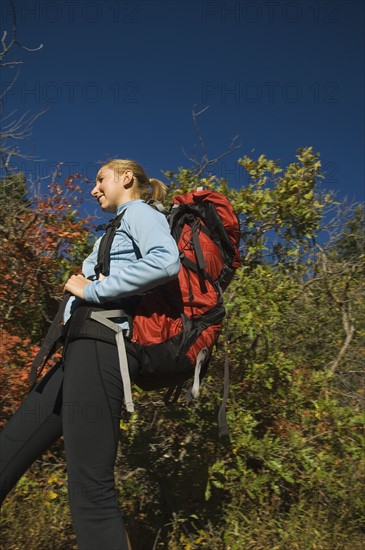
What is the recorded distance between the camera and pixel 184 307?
198cm

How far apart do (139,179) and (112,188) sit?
0.14 m

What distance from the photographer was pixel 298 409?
3549mm

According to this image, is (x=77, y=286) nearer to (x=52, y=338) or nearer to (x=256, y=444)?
(x=52, y=338)

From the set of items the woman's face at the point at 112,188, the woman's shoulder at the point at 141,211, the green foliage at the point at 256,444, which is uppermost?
the woman's face at the point at 112,188

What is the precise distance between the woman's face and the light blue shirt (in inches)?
7.8

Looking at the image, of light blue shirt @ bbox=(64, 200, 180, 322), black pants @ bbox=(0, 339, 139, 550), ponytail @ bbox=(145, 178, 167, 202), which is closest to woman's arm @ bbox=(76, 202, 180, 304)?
light blue shirt @ bbox=(64, 200, 180, 322)

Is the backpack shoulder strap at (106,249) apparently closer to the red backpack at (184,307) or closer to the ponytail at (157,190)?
the red backpack at (184,307)

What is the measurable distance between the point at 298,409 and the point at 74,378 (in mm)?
2169

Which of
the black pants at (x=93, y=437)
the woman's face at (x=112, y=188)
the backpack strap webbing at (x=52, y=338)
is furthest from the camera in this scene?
the woman's face at (x=112, y=188)

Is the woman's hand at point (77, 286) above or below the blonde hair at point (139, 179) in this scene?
below

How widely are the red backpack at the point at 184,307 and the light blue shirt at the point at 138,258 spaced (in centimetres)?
5

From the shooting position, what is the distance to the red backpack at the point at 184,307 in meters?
1.88

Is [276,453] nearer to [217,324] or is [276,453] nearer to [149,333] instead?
[217,324]

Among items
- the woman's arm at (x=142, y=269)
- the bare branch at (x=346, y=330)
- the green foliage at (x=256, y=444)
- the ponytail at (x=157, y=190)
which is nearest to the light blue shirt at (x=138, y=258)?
the woman's arm at (x=142, y=269)
